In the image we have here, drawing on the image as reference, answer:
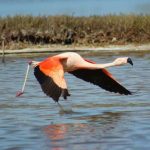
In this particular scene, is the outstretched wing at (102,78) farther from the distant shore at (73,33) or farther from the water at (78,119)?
the distant shore at (73,33)

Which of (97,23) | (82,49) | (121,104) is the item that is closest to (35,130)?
(121,104)

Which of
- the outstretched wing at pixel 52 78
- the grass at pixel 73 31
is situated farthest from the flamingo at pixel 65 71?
the grass at pixel 73 31

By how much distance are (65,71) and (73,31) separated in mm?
13731

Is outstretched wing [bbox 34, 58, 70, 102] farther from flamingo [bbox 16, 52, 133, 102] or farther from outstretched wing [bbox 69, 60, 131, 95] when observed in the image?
outstretched wing [bbox 69, 60, 131, 95]

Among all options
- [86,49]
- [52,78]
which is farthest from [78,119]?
[86,49]

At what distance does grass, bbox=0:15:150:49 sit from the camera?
25438 millimetres

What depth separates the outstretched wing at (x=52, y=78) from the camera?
1087 centimetres

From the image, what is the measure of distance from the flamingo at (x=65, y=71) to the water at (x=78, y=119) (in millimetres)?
363

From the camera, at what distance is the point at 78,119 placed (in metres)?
11.0

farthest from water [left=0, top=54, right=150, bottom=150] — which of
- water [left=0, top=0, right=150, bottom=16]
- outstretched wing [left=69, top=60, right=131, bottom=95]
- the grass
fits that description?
water [left=0, top=0, right=150, bottom=16]

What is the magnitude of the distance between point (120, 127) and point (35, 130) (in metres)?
1.14

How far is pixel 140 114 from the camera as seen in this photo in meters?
Result: 11.2

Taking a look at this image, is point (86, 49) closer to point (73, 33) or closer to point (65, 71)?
point (73, 33)

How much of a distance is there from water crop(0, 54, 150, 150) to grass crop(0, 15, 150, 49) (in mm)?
9440
